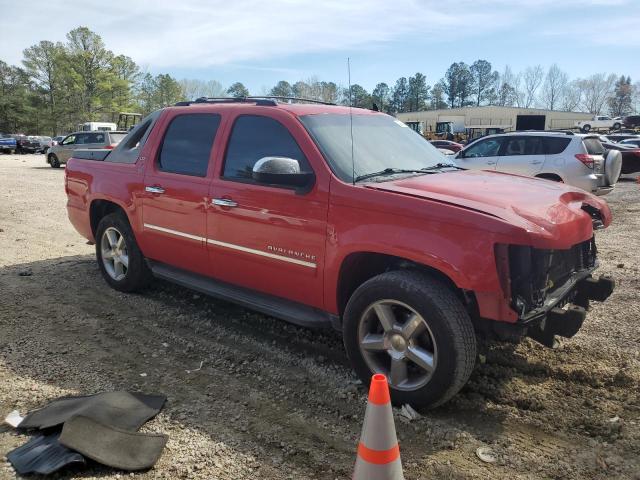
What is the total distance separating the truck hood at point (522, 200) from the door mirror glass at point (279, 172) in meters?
0.52

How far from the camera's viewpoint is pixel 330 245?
3.51 m

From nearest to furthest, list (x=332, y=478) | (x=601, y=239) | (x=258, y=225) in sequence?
(x=332, y=478) → (x=258, y=225) → (x=601, y=239)

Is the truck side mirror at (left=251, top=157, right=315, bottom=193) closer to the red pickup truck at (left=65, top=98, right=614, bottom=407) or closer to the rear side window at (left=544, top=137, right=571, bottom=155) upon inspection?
the red pickup truck at (left=65, top=98, right=614, bottom=407)

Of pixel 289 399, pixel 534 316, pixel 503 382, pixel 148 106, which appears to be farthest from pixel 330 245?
pixel 148 106

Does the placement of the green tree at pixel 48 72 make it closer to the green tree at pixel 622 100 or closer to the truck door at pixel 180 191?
the truck door at pixel 180 191

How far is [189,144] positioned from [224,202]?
842mm

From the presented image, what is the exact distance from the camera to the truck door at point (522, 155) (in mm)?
11079

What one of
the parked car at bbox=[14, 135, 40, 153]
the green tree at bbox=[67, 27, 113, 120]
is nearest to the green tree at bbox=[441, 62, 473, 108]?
the green tree at bbox=[67, 27, 113, 120]

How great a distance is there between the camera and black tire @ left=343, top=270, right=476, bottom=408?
118 inches

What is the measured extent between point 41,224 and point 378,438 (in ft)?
29.6

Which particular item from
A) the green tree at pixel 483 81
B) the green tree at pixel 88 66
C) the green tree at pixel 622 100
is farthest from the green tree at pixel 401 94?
the green tree at pixel 88 66

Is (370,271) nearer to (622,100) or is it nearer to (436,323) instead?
(436,323)

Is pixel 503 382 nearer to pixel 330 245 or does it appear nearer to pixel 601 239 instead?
pixel 330 245

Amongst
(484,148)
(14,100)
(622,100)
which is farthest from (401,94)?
(484,148)
